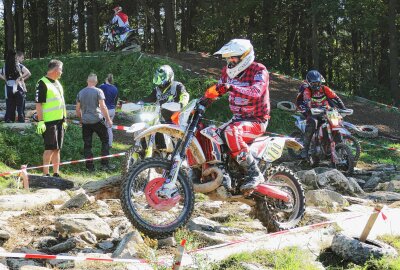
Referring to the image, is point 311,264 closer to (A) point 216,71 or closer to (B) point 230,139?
(B) point 230,139

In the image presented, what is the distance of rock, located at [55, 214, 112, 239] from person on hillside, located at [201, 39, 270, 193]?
138 cm

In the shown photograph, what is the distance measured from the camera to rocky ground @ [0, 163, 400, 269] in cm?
478

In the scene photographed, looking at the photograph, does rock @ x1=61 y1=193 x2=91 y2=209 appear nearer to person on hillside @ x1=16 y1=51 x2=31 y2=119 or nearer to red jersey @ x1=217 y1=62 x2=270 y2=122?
red jersey @ x1=217 y1=62 x2=270 y2=122

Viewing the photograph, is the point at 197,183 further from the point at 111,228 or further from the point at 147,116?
the point at 147,116

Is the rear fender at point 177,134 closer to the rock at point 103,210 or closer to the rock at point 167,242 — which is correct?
the rock at point 167,242

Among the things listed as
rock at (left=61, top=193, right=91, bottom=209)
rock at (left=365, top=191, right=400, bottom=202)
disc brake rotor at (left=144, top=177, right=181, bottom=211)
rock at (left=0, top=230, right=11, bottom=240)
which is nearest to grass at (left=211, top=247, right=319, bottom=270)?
disc brake rotor at (left=144, top=177, right=181, bottom=211)

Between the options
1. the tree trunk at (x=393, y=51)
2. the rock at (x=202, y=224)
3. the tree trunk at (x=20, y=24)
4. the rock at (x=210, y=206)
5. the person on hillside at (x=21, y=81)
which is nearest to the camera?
the rock at (x=202, y=224)

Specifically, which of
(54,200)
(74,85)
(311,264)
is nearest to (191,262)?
(311,264)

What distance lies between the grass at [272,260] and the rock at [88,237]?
124cm

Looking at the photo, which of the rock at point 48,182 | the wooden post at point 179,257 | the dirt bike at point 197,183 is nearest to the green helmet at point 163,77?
the rock at point 48,182

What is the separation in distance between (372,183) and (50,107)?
19.9 feet

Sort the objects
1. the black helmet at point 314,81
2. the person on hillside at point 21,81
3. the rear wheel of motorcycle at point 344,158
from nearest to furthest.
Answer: the rear wheel of motorcycle at point 344,158, the black helmet at point 314,81, the person on hillside at point 21,81

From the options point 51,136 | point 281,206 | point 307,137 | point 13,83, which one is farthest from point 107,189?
point 13,83

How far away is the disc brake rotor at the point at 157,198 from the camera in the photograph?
505 centimetres
